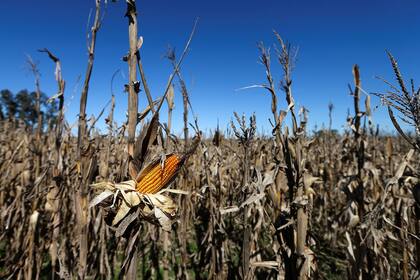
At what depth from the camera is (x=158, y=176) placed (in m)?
0.96

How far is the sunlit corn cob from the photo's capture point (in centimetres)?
93

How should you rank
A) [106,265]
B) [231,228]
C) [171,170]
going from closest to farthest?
1. [171,170]
2. [106,265]
3. [231,228]

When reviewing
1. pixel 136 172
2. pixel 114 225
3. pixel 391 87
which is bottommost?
pixel 114 225

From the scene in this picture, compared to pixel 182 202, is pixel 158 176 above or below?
above

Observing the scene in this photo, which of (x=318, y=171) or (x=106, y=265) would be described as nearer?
(x=106, y=265)

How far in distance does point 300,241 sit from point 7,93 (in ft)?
232

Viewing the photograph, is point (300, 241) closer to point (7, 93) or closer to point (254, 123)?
point (254, 123)

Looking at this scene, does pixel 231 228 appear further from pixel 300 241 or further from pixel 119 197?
pixel 119 197

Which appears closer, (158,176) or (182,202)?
(158,176)

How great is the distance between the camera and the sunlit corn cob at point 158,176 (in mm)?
929

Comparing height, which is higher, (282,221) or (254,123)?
(254,123)

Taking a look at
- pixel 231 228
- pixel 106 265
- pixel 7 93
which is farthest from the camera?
pixel 7 93

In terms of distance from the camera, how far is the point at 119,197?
874 millimetres

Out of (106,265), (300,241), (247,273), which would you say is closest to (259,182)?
(300,241)
